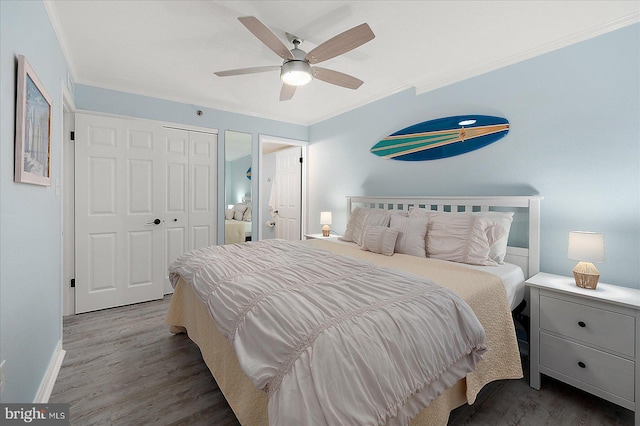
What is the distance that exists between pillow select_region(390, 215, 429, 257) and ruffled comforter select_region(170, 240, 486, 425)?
89cm

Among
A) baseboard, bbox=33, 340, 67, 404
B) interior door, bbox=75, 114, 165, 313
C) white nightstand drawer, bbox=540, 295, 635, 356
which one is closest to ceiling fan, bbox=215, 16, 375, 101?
interior door, bbox=75, 114, 165, 313

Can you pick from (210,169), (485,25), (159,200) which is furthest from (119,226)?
(485,25)

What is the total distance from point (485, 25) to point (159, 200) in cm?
370

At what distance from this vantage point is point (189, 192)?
3.77 metres

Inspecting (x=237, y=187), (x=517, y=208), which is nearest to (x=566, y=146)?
(x=517, y=208)

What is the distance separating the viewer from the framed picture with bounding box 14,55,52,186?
1.29 meters

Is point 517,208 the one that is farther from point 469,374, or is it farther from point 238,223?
point 238,223

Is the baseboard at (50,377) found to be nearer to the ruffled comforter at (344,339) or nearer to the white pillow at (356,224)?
the ruffled comforter at (344,339)

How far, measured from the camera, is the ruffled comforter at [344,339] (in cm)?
92

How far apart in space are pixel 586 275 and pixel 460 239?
2.53 feet

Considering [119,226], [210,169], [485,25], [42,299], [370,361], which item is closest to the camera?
[370,361]

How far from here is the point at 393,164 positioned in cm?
350

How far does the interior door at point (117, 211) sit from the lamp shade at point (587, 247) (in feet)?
13.1

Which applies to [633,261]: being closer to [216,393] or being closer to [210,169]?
[216,393]
